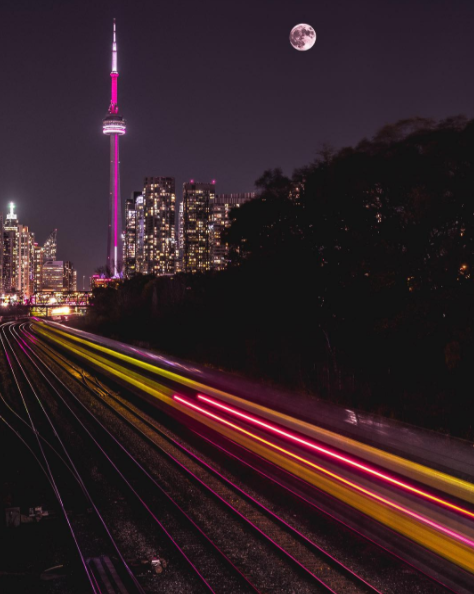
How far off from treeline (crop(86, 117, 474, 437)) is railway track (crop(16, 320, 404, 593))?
5.50 m

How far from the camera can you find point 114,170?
159875 millimetres

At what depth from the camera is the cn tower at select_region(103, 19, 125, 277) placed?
15912 cm

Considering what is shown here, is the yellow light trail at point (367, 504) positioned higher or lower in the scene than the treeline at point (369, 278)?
lower

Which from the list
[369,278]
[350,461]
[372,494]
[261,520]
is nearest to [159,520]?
[261,520]

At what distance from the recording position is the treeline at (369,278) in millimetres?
15438

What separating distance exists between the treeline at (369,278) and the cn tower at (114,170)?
136236mm

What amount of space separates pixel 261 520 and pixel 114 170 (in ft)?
525

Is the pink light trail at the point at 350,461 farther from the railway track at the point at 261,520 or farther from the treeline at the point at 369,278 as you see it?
the treeline at the point at 369,278

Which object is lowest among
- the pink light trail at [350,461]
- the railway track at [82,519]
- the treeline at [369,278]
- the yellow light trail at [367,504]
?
the railway track at [82,519]

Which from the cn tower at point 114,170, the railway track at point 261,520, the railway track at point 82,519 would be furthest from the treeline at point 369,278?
the cn tower at point 114,170

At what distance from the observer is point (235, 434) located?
12.9 meters

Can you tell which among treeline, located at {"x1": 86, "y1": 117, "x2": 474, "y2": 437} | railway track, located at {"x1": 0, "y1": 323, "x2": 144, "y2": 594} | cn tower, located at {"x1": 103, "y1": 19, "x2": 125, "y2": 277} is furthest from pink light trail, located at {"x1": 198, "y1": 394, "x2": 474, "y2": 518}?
cn tower, located at {"x1": 103, "y1": 19, "x2": 125, "y2": 277}

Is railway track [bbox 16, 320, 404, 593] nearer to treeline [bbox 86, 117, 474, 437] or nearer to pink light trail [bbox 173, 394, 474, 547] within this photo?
pink light trail [bbox 173, 394, 474, 547]

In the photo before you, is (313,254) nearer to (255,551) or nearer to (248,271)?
(248,271)
